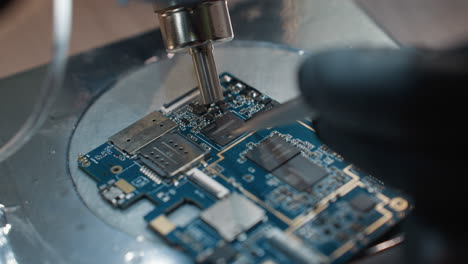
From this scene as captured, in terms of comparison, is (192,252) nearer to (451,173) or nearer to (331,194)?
(331,194)

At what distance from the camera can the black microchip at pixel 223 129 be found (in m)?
1.23

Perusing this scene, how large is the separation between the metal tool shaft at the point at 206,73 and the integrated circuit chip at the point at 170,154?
13cm

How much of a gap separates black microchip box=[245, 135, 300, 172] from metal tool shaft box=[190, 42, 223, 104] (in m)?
0.20

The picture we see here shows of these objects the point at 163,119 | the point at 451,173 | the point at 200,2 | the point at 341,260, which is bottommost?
the point at 341,260

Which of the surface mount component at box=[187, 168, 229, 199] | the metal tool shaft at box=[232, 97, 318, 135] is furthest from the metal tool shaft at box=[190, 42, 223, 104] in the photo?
the surface mount component at box=[187, 168, 229, 199]

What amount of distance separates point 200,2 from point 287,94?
1.25 ft

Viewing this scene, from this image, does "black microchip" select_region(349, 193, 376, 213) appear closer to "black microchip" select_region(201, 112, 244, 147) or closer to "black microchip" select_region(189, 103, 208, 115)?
"black microchip" select_region(201, 112, 244, 147)

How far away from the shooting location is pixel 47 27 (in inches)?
73.6

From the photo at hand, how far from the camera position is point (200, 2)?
114 cm

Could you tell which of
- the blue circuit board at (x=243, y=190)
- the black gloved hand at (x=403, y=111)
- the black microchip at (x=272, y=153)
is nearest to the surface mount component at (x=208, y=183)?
the blue circuit board at (x=243, y=190)

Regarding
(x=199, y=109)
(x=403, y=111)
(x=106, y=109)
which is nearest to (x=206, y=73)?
(x=199, y=109)

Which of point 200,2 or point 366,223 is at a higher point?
point 200,2

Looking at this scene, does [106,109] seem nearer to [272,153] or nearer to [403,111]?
[272,153]

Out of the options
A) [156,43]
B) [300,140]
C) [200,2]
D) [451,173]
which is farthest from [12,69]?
[451,173]
